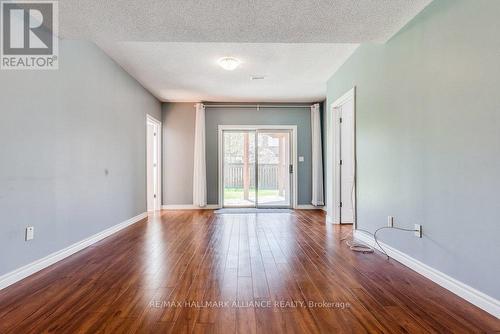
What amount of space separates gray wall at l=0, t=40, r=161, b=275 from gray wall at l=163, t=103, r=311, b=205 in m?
1.80

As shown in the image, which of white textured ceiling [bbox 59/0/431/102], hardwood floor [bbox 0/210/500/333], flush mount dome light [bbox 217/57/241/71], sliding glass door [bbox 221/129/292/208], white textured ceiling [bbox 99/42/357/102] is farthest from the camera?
sliding glass door [bbox 221/129/292/208]

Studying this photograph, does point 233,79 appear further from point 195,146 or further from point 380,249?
point 380,249

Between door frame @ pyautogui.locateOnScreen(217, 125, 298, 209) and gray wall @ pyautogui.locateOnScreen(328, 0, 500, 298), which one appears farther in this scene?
door frame @ pyautogui.locateOnScreen(217, 125, 298, 209)

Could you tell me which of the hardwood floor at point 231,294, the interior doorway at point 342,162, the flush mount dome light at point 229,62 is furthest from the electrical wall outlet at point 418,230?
the flush mount dome light at point 229,62

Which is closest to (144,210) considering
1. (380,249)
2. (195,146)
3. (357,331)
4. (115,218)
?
(115,218)

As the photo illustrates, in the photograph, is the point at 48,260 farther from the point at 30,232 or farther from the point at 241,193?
the point at 241,193

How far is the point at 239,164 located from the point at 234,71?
2.60m

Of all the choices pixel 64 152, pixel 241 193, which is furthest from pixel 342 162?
pixel 64 152

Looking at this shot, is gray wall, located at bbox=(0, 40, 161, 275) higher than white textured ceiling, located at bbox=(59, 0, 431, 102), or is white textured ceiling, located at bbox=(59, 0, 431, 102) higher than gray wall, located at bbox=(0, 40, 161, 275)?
white textured ceiling, located at bbox=(59, 0, 431, 102)

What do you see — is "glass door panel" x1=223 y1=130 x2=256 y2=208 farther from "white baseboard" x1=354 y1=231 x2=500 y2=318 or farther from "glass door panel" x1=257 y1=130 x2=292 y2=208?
"white baseboard" x1=354 y1=231 x2=500 y2=318

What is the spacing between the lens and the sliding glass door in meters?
6.30

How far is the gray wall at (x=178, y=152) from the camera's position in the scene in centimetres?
622

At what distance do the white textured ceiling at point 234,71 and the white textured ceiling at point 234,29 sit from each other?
1 centimetres

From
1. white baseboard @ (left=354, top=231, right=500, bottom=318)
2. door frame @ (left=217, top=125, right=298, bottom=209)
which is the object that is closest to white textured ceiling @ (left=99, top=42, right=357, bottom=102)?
door frame @ (left=217, top=125, right=298, bottom=209)
